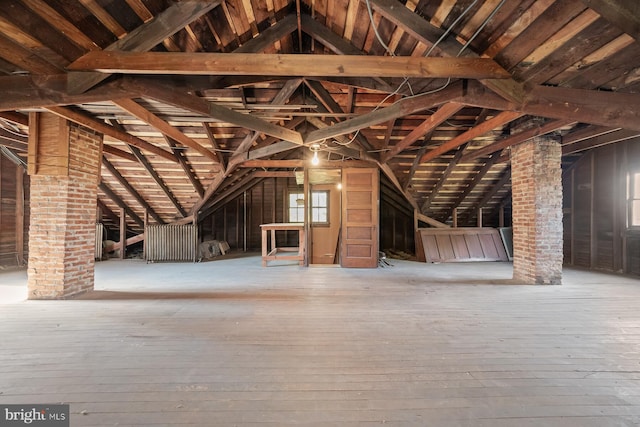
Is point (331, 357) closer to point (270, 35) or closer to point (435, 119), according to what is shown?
point (435, 119)

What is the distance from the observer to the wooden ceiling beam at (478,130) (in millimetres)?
3379

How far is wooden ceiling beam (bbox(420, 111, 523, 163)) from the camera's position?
3379mm

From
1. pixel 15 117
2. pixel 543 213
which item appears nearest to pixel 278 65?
pixel 15 117

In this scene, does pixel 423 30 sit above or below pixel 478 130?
above

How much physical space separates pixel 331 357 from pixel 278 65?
2404mm

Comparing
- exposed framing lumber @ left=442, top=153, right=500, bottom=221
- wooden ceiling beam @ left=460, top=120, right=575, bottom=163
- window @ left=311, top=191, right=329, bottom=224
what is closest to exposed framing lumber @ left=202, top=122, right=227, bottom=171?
window @ left=311, top=191, right=329, bottom=224

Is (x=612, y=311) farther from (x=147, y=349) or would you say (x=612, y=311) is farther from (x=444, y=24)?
(x=147, y=349)

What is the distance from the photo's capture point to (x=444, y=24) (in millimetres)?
2352

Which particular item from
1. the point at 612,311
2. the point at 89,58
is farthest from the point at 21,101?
the point at 612,311

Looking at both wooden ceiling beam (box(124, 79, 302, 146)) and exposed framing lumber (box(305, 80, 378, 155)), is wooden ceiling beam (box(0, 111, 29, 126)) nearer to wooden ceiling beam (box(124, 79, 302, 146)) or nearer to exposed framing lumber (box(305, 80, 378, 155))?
wooden ceiling beam (box(124, 79, 302, 146))

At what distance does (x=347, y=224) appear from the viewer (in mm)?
6016

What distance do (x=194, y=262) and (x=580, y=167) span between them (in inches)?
366

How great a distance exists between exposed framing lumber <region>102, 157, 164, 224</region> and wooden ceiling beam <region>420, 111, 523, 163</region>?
6673 millimetres

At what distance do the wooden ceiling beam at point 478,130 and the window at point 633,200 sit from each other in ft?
12.3
